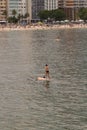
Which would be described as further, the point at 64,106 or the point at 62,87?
the point at 62,87

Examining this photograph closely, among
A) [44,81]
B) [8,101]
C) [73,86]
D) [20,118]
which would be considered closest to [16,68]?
A: [44,81]

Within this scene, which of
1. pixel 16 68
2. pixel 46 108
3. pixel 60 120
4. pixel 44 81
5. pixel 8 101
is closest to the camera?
pixel 60 120

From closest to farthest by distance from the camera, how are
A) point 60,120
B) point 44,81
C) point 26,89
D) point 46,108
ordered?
point 60,120 < point 46,108 < point 26,89 < point 44,81

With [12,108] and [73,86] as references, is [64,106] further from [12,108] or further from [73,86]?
[73,86]

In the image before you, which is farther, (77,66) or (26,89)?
(77,66)

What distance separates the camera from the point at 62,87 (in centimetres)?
5278

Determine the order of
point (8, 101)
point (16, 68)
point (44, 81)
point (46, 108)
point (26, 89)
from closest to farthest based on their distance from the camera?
point (46, 108), point (8, 101), point (26, 89), point (44, 81), point (16, 68)

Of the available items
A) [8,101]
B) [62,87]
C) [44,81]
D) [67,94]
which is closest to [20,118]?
[8,101]

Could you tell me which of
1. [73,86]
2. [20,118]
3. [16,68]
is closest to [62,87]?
[73,86]

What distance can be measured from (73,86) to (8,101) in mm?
9575

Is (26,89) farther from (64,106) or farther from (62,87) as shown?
(64,106)

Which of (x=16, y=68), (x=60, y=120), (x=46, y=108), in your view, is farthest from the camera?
(x=16, y=68)

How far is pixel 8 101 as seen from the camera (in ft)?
151

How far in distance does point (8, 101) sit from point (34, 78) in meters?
14.3
